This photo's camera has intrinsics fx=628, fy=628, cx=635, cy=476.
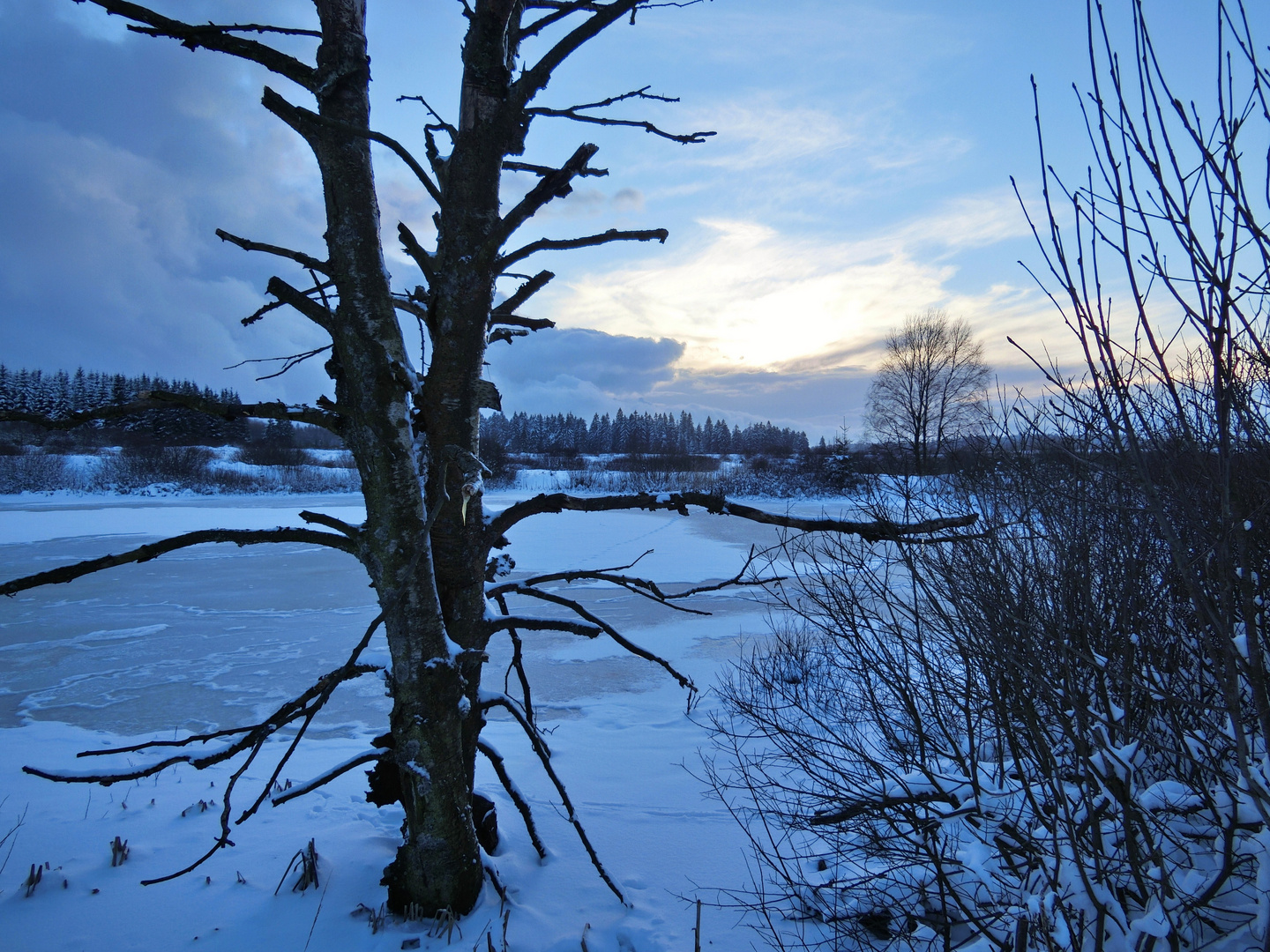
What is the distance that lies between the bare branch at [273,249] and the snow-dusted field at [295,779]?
7.99 feet

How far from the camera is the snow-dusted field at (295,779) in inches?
103

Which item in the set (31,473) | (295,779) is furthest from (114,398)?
(295,779)

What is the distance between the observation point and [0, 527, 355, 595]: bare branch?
1819mm

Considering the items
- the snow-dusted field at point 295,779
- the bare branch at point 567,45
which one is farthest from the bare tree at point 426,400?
the snow-dusted field at point 295,779

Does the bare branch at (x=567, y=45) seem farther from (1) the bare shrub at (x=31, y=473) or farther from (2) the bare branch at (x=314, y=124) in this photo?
(1) the bare shrub at (x=31, y=473)

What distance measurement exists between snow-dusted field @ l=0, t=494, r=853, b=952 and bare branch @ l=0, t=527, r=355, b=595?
1561 mm

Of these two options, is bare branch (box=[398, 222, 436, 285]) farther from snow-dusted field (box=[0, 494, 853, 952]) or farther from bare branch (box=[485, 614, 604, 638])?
snow-dusted field (box=[0, 494, 853, 952])

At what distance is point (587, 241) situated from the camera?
7.34 ft

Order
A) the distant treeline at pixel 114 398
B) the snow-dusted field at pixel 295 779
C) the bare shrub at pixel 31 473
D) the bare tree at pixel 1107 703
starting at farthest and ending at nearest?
the distant treeline at pixel 114 398
the bare shrub at pixel 31 473
the snow-dusted field at pixel 295 779
the bare tree at pixel 1107 703

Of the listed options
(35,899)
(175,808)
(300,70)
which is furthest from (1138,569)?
(175,808)

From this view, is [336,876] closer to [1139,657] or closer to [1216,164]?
[1139,657]

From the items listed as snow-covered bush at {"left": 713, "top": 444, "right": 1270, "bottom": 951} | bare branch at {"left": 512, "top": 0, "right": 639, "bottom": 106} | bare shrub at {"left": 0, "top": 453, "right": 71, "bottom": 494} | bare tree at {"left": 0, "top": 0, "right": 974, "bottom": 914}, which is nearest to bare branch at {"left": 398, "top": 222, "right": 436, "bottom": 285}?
bare tree at {"left": 0, "top": 0, "right": 974, "bottom": 914}

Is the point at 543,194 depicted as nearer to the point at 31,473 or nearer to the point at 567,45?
the point at 567,45

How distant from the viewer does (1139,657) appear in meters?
2.60
